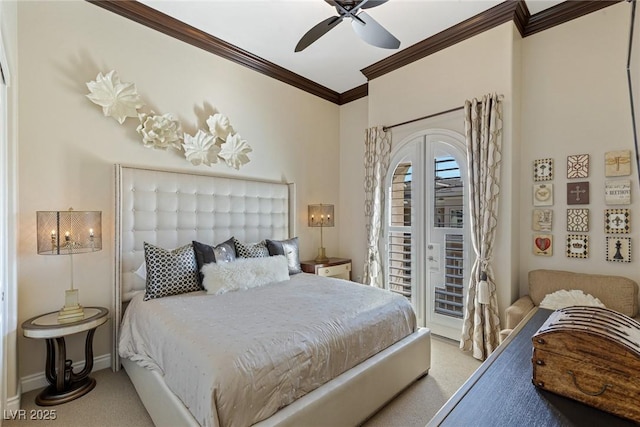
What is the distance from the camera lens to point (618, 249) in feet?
8.43

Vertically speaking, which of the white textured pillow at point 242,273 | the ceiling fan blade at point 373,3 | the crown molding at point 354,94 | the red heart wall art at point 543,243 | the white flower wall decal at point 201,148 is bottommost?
the white textured pillow at point 242,273

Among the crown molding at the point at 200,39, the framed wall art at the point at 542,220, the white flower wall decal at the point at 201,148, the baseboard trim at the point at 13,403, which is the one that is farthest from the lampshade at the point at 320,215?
the baseboard trim at the point at 13,403

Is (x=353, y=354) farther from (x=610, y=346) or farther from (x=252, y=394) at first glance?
(x=610, y=346)

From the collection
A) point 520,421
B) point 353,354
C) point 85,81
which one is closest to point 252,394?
point 353,354

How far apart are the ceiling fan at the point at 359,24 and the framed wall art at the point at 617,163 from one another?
207 cm

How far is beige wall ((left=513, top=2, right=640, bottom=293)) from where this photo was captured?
2576 mm

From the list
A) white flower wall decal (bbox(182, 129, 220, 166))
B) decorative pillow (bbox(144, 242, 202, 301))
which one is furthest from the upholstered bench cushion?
white flower wall decal (bbox(182, 129, 220, 166))

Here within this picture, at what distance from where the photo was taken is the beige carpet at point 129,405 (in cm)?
201

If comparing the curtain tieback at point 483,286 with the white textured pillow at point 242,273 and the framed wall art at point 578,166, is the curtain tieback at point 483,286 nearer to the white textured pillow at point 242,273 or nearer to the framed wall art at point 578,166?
the framed wall art at point 578,166

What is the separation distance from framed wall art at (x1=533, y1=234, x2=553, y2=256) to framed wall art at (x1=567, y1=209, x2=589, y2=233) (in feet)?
0.61

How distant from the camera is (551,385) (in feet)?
2.95

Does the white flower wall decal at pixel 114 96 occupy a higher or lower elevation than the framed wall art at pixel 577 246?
higher

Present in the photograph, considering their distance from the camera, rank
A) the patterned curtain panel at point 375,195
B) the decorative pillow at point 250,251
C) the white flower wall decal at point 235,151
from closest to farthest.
→ the decorative pillow at point 250,251 → the white flower wall decal at point 235,151 → the patterned curtain panel at point 375,195

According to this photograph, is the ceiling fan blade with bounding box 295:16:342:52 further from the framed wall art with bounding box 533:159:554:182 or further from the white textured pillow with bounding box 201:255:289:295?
the framed wall art with bounding box 533:159:554:182
